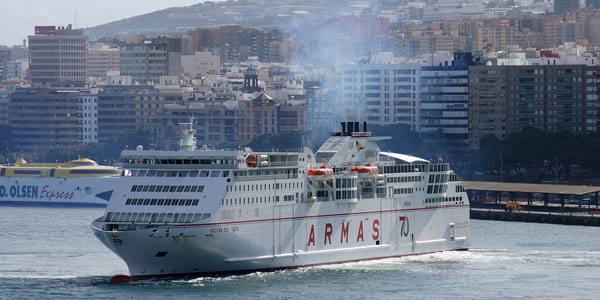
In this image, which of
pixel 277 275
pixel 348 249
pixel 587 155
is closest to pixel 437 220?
pixel 348 249

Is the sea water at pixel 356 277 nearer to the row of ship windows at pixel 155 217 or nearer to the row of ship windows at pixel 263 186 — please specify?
the row of ship windows at pixel 155 217

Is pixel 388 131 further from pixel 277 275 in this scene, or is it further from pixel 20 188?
pixel 277 275

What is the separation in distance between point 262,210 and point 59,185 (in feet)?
192

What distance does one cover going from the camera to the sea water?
53625mm

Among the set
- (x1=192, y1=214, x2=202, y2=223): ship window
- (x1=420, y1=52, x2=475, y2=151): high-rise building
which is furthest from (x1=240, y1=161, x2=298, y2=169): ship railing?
(x1=420, y1=52, x2=475, y2=151): high-rise building

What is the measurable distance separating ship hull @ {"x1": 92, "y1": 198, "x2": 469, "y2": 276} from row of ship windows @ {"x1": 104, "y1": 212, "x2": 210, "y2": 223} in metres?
0.48

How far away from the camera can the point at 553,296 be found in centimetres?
5412

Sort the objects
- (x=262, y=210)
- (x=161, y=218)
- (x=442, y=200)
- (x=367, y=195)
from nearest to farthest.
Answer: (x=161, y=218) → (x=262, y=210) → (x=367, y=195) → (x=442, y=200)

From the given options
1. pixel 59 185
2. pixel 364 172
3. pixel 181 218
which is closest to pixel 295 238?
pixel 181 218

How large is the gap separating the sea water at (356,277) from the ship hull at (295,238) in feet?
1.55

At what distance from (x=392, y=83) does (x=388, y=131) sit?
8.39m

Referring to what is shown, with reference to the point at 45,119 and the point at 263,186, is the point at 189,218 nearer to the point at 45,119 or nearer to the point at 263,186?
the point at 263,186

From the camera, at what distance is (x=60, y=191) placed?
112938mm

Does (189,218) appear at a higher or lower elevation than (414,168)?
lower
